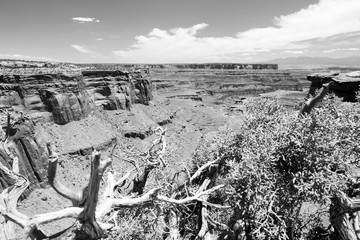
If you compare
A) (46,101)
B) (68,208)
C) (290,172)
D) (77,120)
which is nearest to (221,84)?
(77,120)

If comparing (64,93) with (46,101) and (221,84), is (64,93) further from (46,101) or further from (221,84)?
(221,84)

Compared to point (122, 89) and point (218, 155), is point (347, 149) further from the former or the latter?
point (122, 89)

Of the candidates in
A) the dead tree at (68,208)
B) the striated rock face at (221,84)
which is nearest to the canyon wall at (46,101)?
the dead tree at (68,208)

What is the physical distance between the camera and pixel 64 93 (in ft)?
131

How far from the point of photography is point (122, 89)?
55.1 metres

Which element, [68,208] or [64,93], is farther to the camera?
[64,93]

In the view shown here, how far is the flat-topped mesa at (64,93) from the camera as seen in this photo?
34.9 m

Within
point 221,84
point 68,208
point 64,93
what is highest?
point 68,208

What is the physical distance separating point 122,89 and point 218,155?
4642cm

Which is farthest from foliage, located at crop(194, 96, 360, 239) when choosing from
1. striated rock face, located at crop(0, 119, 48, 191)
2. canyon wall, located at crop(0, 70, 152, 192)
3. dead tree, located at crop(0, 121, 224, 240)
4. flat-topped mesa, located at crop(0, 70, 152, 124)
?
flat-topped mesa, located at crop(0, 70, 152, 124)

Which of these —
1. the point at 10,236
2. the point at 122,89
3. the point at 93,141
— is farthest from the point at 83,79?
the point at 10,236

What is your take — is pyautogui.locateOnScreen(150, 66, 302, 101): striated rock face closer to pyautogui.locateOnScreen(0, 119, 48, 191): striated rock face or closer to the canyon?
the canyon

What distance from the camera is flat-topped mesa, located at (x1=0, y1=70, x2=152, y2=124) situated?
114ft

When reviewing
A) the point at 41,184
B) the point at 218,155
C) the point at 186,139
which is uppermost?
the point at 218,155
